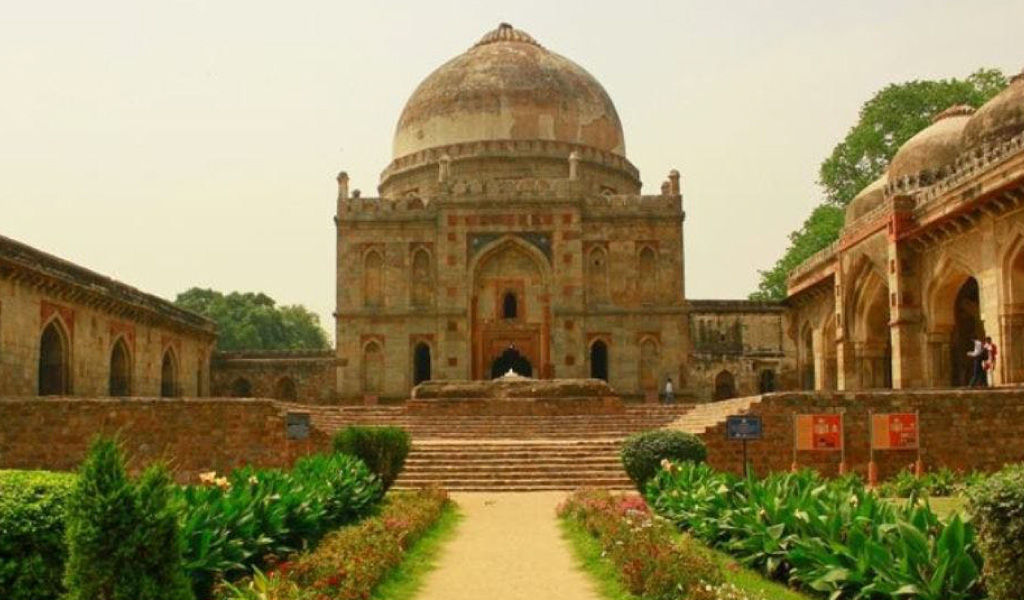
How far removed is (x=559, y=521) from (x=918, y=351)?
12903mm

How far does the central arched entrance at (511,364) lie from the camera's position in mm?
33438

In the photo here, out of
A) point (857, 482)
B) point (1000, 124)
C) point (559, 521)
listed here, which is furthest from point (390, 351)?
point (857, 482)

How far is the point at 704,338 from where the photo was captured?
39.4 metres

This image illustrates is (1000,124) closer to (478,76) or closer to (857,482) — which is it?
(857,482)

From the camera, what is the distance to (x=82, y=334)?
26.1 m

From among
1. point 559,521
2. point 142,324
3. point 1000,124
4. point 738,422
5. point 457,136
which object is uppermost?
point 457,136

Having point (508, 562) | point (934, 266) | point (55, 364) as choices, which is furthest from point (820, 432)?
point (55, 364)

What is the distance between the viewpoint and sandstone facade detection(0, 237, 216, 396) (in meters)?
22.5

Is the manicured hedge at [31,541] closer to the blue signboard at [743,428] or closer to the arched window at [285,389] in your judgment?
the blue signboard at [743,428]

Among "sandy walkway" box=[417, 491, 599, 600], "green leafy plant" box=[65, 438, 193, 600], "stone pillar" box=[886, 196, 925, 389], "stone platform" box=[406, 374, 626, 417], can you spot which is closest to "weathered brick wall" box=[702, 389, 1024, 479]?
"sandy walkway" box=[417, 491, 599, 600]

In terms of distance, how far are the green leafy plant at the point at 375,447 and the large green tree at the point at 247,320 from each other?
4156 cm

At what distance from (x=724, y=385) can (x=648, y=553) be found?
2871 cm

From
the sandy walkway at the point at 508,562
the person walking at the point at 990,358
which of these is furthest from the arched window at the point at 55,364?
the person walking at the point at 990,358

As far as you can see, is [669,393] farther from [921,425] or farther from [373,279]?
[921,425]
